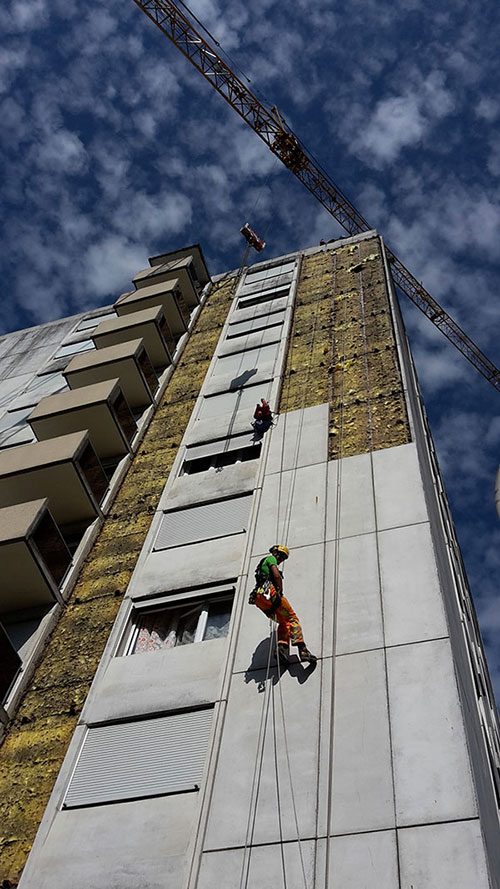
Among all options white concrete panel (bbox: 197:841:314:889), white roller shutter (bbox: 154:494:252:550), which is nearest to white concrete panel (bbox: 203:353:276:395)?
white roller shutter (bbox: 154:494:252:550)

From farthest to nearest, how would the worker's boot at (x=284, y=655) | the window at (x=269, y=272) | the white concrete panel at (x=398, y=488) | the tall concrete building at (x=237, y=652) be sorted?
the window at (x=269, y=272)
the white concrete panel at (x=398, y=488)
the worker's boot at (x=284, y=655)
the tall concrete building at (x=237, y=652)

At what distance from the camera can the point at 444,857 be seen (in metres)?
7.27

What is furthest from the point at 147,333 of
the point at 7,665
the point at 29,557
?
the point at 7,665

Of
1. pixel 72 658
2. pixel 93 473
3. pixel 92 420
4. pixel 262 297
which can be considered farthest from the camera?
pixel 262 297

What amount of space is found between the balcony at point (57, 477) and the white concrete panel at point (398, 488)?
22.3ft

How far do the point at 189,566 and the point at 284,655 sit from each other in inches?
148

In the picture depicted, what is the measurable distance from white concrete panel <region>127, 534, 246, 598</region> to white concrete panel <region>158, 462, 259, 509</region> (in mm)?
1683

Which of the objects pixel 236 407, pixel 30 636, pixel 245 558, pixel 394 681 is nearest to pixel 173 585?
pixel 245 558

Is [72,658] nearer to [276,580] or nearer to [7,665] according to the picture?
[7,665]

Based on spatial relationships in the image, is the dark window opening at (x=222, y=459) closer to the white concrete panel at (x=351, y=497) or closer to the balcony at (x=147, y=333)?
the white concrete panel at (x=351, y=497)

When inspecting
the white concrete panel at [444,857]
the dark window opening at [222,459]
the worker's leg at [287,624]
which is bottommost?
the white concrete panel at [444,857]

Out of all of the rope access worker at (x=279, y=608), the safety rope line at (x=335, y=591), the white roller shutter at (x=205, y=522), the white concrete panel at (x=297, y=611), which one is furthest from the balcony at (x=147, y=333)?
the rope access worker at (x=279, y=608)

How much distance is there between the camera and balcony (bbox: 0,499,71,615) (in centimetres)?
1336

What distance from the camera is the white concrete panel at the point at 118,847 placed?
27.7 feet
